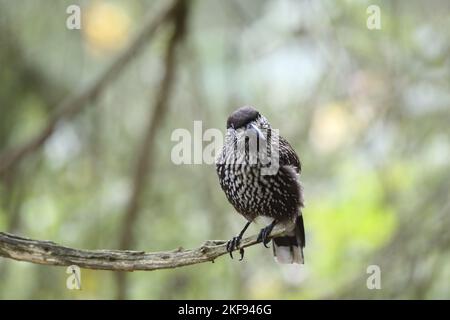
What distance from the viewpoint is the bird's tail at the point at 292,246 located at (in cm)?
370

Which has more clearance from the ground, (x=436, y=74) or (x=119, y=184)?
(x=436, y=74)

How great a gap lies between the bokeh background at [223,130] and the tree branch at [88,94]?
55 millimetres

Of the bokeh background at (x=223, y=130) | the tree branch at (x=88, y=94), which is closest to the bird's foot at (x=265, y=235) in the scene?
the bokeh background at (x=223, y=130)

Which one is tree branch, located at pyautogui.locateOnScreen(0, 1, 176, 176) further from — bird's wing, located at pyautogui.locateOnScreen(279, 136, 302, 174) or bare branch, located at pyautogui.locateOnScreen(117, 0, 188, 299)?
bird's wing, located at pyautogui.locateOnScreen(279, 136, 302, 174)

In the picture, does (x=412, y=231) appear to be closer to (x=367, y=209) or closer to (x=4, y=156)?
(x=367, y=209)

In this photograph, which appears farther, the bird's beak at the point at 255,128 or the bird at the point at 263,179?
the bird at the point at 263,179

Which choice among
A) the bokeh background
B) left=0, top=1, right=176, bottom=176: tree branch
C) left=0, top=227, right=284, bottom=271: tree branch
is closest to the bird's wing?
left=0, top=227, right=284, bottom=271: tree branch

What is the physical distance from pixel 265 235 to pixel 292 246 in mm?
666

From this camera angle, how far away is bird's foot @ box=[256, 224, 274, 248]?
3115 millimetres

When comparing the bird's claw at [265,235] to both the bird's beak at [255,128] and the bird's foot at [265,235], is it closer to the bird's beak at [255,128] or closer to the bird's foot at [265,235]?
the bird's foot at [265,235]

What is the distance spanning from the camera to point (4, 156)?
495 centimetres

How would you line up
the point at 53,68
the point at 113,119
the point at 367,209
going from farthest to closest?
the point at 367,209 < the point at 113,119 < the point at 53,68
